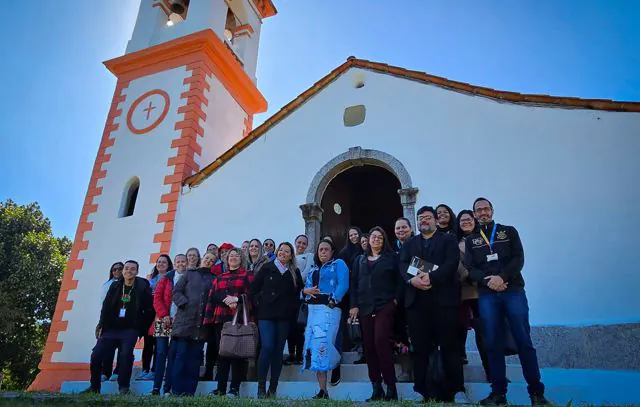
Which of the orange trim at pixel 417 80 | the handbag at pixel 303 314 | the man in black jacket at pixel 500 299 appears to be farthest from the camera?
the orange trim at pixel 417 80

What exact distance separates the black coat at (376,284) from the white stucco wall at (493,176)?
2864mm

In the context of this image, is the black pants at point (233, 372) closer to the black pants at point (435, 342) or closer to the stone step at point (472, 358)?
the stone step at point (472, 358)

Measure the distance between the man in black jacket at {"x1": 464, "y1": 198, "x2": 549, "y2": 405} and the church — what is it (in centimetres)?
170

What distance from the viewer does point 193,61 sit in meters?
11.4

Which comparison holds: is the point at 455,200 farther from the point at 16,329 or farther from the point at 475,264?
the point at 16,329

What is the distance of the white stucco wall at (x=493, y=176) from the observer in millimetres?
6125

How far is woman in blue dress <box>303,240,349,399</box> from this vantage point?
185 inches

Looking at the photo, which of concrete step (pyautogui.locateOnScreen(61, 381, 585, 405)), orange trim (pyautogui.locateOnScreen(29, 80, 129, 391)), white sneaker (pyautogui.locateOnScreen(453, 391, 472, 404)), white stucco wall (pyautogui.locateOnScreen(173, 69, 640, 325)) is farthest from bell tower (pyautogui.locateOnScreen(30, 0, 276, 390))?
white sneaker (pyautogui.locateOnScreen(453, 391, 472, 404))

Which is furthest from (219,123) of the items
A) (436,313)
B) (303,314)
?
(436,313)

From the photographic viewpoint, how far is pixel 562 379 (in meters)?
5.61

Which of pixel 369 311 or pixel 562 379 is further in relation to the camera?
pixel 562 379

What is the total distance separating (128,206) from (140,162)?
1089mm

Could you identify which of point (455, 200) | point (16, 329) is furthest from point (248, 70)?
point (16, 329)

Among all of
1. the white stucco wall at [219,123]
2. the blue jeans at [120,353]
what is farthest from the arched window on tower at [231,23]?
the blue jeans at [120,353]
